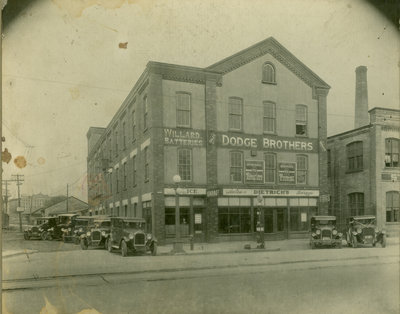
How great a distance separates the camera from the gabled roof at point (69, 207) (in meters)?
3.94

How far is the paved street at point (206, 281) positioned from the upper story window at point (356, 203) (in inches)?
22.3

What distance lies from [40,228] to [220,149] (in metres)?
2.12

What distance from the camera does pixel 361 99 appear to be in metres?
5.29

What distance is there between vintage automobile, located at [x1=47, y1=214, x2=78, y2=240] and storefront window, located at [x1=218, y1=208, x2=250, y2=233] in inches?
65.7

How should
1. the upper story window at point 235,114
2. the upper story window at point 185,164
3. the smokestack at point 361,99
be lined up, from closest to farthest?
the upper story window at point 185,164, the upper story window at point 235,114, the smokestack at point 361,99

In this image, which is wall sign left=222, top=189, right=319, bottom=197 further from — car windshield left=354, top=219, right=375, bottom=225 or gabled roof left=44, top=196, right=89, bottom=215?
gabled roof left=44, top=196, right=89, bottom=215

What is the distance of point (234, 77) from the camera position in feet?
15.1

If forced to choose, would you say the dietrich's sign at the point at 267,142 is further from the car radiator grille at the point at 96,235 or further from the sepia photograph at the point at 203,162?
the car radiator grille at the point at 96,235

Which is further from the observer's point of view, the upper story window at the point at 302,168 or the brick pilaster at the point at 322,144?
the brick pilaster at the point at 322,144

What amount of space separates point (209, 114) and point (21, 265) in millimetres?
2516

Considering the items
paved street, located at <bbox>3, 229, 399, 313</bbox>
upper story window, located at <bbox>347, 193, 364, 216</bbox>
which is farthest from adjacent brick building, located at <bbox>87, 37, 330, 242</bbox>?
upper story window, located at <bbox>347, 193, 364, 216</bbox>

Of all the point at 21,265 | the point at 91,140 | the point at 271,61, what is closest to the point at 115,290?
the point at 21,265

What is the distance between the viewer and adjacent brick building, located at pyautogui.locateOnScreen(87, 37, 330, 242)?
13.7ft

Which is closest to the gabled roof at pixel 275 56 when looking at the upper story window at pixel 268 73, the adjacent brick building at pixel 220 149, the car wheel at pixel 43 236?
the adjacent brick building at pixel 220 149
